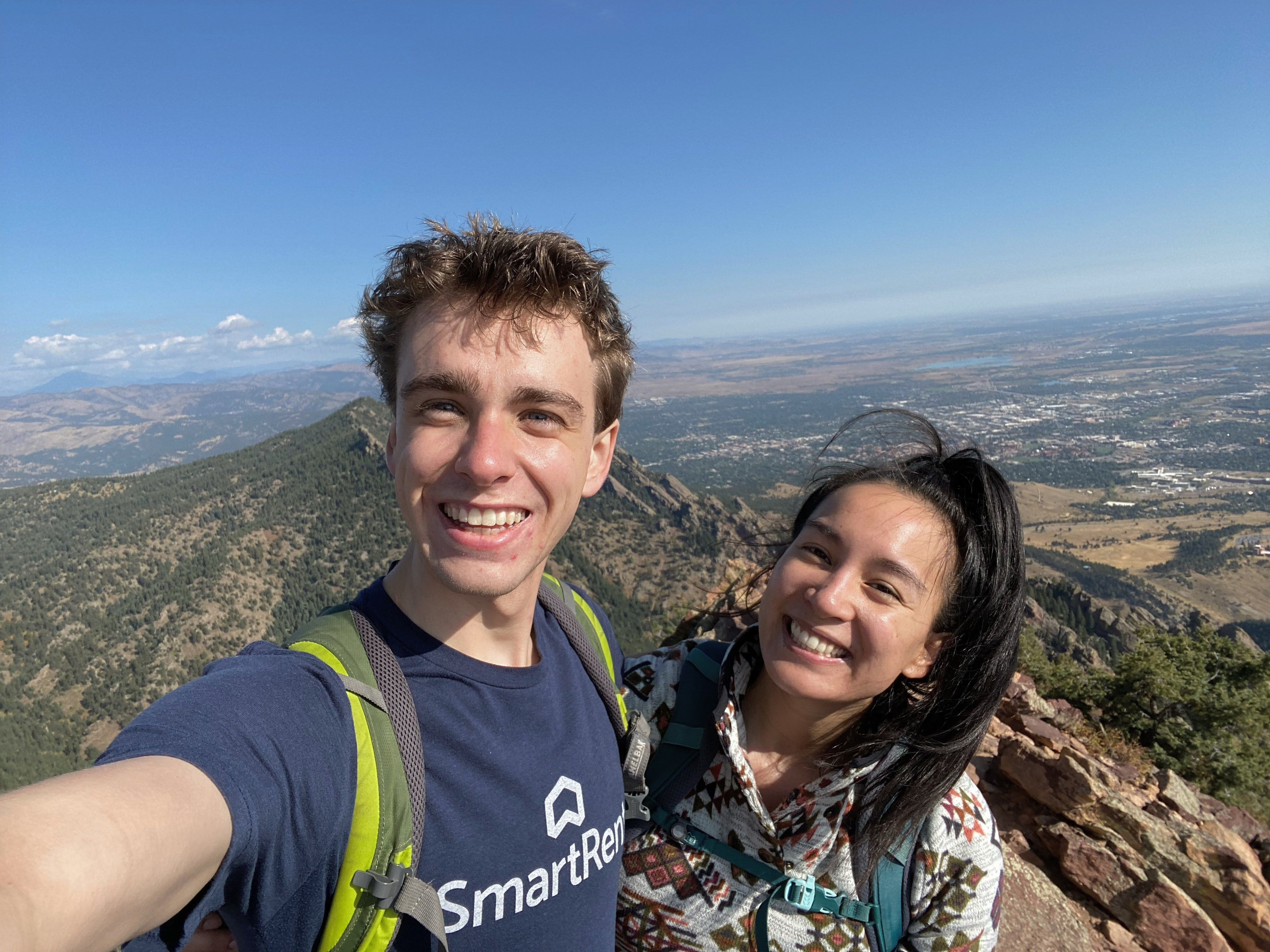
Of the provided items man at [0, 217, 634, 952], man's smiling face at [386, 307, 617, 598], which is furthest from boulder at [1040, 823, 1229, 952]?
man's smiling face at [386, 307, 617, 598]

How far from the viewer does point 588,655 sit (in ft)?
9.92

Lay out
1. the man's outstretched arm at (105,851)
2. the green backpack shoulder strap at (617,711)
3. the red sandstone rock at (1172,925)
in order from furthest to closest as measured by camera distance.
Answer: the red sandstone rock at (1172,925), the green backpack shoulder strap at (617,711), the man's outstretched arm at (105,851)

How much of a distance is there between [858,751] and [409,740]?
223 cm

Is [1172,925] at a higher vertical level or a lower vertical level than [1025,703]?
higher

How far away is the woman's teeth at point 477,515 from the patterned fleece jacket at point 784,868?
64.5 inches

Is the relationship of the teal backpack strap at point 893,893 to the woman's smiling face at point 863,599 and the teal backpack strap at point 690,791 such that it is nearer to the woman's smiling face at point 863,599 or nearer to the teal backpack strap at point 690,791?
the teal backpack strap at point 690,791

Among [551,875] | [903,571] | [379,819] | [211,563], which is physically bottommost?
[211,563]

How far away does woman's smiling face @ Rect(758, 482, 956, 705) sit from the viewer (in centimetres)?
304

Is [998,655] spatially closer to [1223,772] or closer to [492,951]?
[492,951]

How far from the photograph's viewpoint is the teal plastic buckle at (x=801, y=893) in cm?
287

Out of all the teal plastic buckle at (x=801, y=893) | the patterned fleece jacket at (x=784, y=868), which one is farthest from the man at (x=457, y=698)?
the teal plastic buckle at (x=801, y=893)

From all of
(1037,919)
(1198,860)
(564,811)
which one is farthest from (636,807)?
(1198,860)

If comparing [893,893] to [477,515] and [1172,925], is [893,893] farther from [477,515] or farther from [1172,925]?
[1172,925]

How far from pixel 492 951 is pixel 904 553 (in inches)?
93.7
